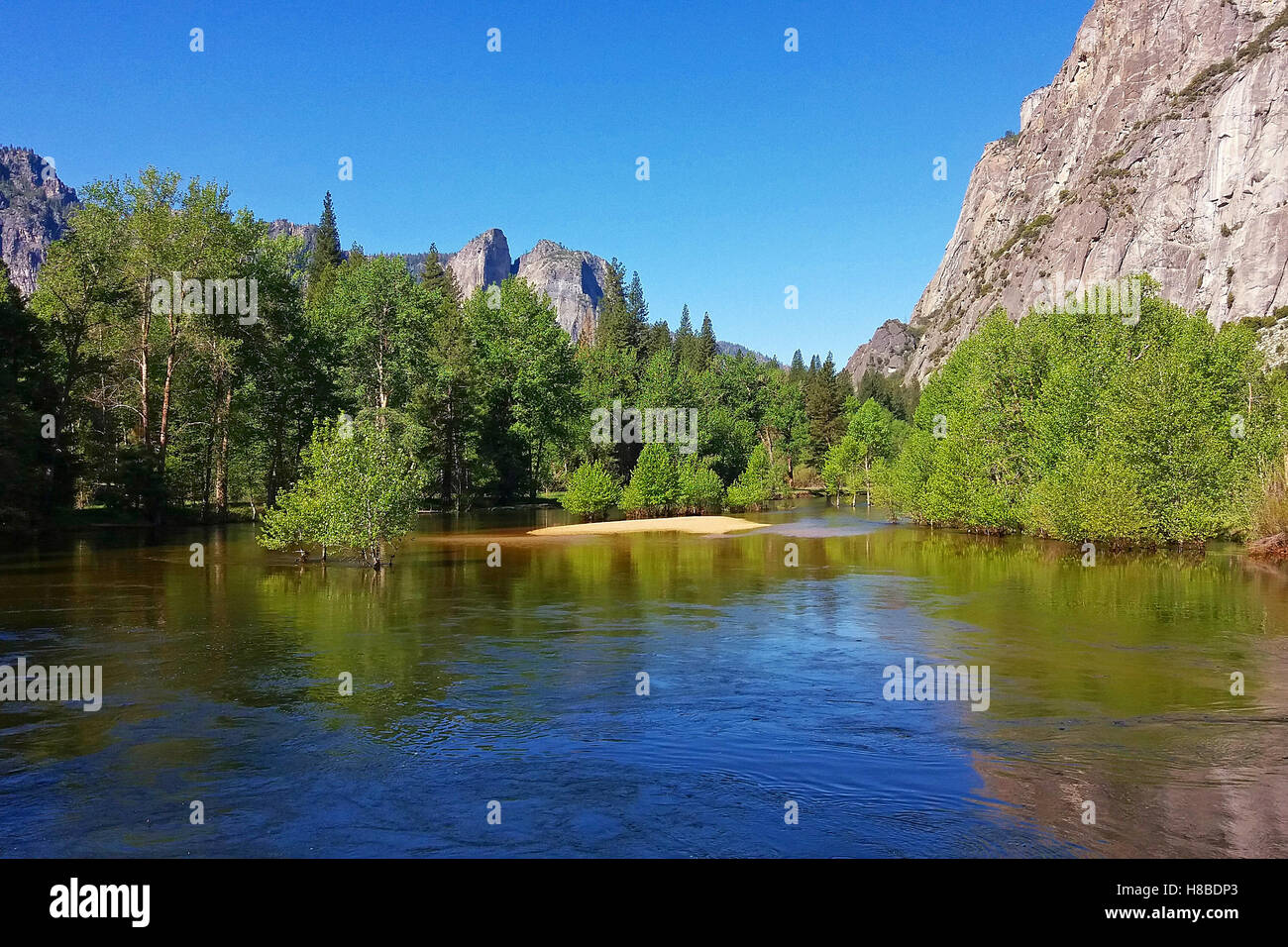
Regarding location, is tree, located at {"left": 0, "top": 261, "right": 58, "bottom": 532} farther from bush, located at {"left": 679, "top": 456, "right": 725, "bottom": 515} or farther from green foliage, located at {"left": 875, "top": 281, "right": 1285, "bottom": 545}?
green foliage, located at {"left": 875, "top": 281, "right": 1285, "bottom": 545}

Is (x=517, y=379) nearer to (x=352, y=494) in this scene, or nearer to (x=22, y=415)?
(x=22, y=415)

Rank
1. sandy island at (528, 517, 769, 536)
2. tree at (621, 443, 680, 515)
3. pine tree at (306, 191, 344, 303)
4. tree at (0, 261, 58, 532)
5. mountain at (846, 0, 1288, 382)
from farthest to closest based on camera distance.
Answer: mountain at (846, 0, 1288, 382)
pine tree at (306, 191, 344, 303)
tree at (621, 443, 680, 515)
sandy island at (528, 517, 769, 536)
tree at (0, 261, 58, 532)

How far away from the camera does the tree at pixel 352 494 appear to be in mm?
35500

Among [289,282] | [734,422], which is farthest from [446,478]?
[734,422]

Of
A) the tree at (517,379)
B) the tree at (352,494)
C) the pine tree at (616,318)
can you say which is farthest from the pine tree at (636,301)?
the tree at (352,494)

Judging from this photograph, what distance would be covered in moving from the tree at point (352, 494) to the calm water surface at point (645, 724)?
16.1 ft

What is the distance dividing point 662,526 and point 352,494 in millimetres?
33001

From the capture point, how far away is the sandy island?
199 ft

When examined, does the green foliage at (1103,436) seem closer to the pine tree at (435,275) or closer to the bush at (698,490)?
the bush at (698,490)

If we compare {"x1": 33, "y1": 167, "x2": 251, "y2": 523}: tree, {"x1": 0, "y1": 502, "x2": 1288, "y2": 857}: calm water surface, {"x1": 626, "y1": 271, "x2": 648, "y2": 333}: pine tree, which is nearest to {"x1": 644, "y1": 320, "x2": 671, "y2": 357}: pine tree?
{"x1": 626, "y1": 271, "x2": 648, "y2": 333}: pine tree

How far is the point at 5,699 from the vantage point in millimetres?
16750

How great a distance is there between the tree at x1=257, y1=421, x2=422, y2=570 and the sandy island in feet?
67.6
